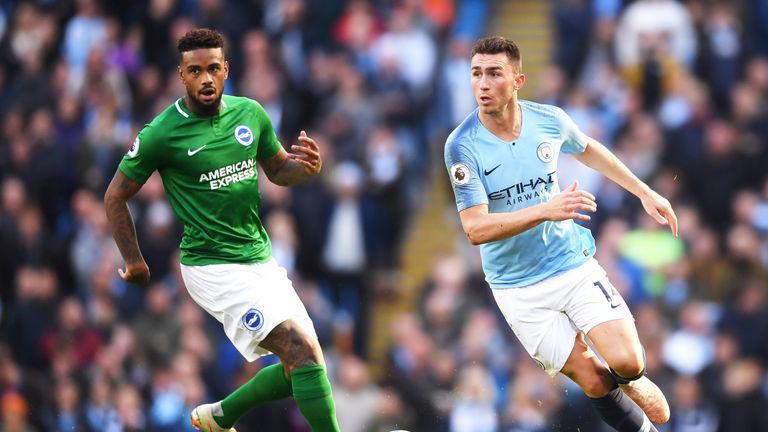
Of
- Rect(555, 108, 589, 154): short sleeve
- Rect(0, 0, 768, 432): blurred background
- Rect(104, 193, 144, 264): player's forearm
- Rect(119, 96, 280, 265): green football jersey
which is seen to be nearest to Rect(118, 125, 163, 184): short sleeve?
Rect(119, 96, 280, 265): green football jersey

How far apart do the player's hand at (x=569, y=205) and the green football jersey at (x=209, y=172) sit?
201 centimetres

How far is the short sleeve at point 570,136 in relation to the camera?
30.1 feet

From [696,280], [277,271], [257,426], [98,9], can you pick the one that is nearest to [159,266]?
[257,426]

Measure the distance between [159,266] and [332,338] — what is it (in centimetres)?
212

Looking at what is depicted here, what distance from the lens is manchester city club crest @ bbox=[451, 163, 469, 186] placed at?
345 inches

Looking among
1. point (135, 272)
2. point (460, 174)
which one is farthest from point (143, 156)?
point (460, 174)

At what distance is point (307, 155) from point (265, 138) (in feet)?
0.99

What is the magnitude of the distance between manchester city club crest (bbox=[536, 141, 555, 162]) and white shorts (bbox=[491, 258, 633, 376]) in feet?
2.37

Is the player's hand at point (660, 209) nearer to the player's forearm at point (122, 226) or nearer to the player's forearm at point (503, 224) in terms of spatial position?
the player's forearm at point (503, 224)

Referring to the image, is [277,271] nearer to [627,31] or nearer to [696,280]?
[696,280]

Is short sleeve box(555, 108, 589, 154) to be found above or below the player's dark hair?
below

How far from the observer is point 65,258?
16797 mm

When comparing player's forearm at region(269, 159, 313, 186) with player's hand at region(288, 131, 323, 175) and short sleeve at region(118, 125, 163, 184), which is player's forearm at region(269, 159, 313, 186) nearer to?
player's hand at region(288, 131, 323, 175)

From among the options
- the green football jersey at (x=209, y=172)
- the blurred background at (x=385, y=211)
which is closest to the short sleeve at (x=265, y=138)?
the green football jersey at (x=209, y=172)
